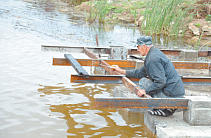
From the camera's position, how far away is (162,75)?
444 centimetres

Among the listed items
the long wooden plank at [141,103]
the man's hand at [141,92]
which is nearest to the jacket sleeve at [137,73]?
the man's hand at [141,92]

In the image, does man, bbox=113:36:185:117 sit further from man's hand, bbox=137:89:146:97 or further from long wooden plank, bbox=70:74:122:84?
long wooden plank, bbox=70:74:122:84

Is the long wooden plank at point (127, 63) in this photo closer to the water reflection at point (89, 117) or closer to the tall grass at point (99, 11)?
the water reflection at point (89, 117)

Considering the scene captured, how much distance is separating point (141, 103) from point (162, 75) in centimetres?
50

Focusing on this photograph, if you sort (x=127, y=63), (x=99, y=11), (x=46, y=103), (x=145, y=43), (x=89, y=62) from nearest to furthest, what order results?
(x=145, y=43) < (x=46, y=103) < (x=89, y=62) < (x=127, y=63) < (x=99, y=11)

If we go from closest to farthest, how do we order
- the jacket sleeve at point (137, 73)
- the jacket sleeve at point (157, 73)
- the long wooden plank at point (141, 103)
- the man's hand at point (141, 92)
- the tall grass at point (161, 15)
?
1. the long wooden plank at point (141, 103)
2. the jacket sleeve at point (157, 73)
3. the man's hand at point (141, 92)
4. the jacket sleeve at point (137, 73)
5. the tall grass at point (161, 15)

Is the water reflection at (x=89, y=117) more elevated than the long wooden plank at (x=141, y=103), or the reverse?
the long wooden plank at (x=141, y=103)

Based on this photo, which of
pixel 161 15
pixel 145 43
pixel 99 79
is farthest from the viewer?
pixel 161 15

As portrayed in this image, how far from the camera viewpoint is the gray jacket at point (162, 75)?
4453mm

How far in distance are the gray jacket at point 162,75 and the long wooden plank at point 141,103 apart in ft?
0.65

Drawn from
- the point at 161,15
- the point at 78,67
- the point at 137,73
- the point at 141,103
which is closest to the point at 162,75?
the point at 141,103

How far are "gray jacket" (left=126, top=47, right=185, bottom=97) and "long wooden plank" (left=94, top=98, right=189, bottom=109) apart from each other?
→ 7.8 inches

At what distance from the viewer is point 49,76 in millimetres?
7852

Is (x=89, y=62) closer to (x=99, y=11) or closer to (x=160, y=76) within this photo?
(x=160, y=76)
